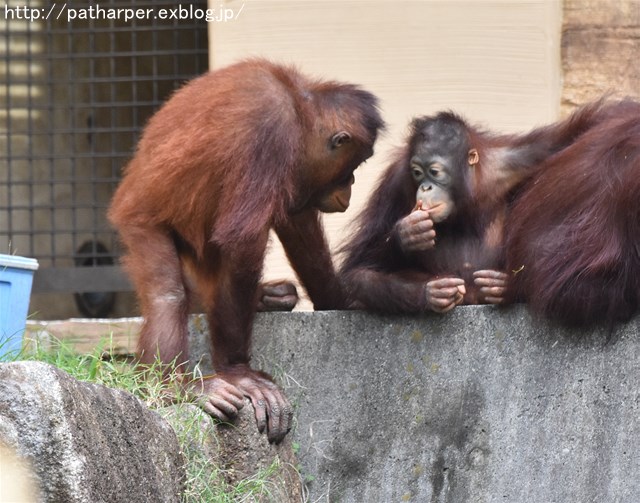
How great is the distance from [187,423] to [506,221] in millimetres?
1483

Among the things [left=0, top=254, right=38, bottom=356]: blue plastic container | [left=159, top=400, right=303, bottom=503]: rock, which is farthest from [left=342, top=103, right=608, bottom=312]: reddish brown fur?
[left=0, top=254, right=38, bottom=356]: blue plastic container

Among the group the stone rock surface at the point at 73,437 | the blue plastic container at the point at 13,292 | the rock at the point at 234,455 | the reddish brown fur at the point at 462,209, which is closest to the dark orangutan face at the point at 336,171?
the reddish brown fur at the point at 462,209

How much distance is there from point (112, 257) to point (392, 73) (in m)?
2.43

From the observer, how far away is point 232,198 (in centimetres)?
442

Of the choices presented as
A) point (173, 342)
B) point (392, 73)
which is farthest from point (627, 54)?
point (173, 342)

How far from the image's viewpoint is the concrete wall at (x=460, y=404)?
14.1 ft

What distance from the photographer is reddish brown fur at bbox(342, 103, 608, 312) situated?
4.70 metres

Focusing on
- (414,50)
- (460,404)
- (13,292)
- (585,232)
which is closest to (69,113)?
(414,50)

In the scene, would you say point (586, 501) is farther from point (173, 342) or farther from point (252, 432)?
point (173, 342)

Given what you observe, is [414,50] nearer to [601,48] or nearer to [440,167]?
[601,48]

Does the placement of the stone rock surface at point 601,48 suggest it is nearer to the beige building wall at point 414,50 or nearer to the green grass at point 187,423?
the beige building wall at point 414,50

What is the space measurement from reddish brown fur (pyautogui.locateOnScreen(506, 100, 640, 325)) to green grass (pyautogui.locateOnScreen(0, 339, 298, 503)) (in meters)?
1.09

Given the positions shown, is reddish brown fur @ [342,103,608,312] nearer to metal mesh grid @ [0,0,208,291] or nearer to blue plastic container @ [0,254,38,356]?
blue plastic container @ [0,254,38,356]

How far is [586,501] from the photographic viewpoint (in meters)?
4.26
